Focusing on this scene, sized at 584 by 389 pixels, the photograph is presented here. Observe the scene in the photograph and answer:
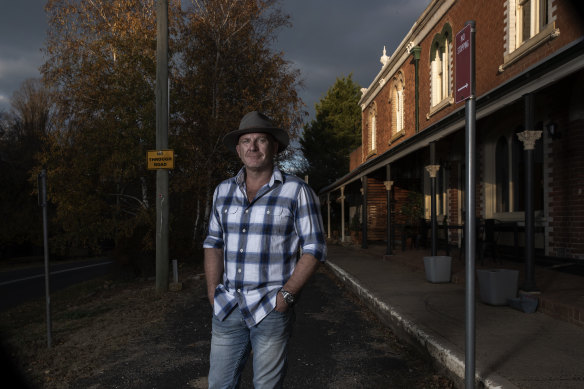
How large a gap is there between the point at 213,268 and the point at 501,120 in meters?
10.1

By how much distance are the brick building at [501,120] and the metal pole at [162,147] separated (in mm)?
5721

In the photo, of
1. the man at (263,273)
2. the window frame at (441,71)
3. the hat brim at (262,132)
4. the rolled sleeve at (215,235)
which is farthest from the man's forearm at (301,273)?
the window frame at (441,71)

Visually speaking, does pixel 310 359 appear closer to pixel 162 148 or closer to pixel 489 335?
pixel 489 335

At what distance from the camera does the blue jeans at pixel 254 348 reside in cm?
235

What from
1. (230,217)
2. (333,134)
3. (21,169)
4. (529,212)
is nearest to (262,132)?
(230,217)

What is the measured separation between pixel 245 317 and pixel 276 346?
215 mm

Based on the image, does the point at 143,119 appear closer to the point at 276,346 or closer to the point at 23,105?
the point at 276,346

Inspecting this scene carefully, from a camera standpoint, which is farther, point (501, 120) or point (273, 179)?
point (501, 120)

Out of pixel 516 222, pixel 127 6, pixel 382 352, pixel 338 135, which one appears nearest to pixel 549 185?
pixel 516 222

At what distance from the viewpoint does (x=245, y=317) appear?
2369 mm

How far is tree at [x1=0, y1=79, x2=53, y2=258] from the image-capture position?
27.2m

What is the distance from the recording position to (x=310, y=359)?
475 centimetres

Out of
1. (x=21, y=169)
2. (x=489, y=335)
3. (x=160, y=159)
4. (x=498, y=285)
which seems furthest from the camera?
(x=21, y=169)

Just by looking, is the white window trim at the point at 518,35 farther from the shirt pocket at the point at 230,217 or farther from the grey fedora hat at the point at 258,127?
the shirt pocket at the point at 230,217
